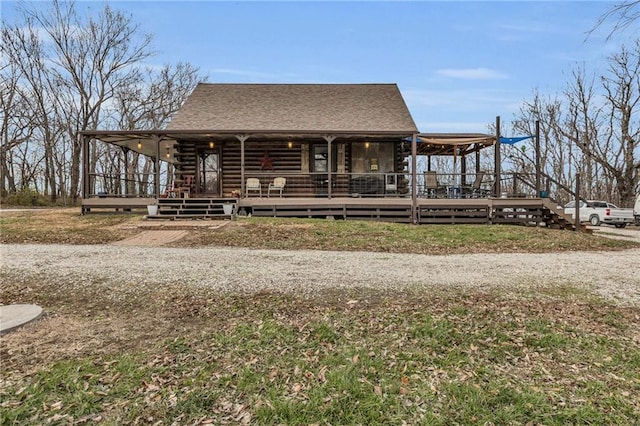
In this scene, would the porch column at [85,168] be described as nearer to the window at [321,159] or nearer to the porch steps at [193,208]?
the porch steps at [193,208]

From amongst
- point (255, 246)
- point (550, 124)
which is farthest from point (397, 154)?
point (550, 124)

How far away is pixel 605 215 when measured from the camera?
2059 centimetres

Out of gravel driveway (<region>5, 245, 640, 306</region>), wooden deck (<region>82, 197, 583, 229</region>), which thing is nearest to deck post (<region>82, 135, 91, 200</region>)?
wooden deck (<region>82, 197, 583, 229</region>)

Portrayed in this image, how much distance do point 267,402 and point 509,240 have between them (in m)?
9.66

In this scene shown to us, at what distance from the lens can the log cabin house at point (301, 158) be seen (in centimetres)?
1419

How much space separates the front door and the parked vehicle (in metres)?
19.3

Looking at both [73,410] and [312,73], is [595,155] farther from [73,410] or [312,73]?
[73,410]

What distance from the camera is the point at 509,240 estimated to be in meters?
10.5

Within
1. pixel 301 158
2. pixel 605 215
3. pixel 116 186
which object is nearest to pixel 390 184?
pixel 301 158

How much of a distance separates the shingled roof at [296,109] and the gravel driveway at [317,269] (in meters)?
7.27

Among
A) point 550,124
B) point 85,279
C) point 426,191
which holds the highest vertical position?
point 550,124

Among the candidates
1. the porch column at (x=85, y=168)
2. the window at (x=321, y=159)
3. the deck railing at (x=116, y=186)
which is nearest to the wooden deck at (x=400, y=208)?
the porch column at (x=85, y=168)

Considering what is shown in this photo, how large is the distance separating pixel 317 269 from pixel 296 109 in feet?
41.3

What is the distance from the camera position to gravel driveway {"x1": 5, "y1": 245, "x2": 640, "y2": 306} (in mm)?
5695
